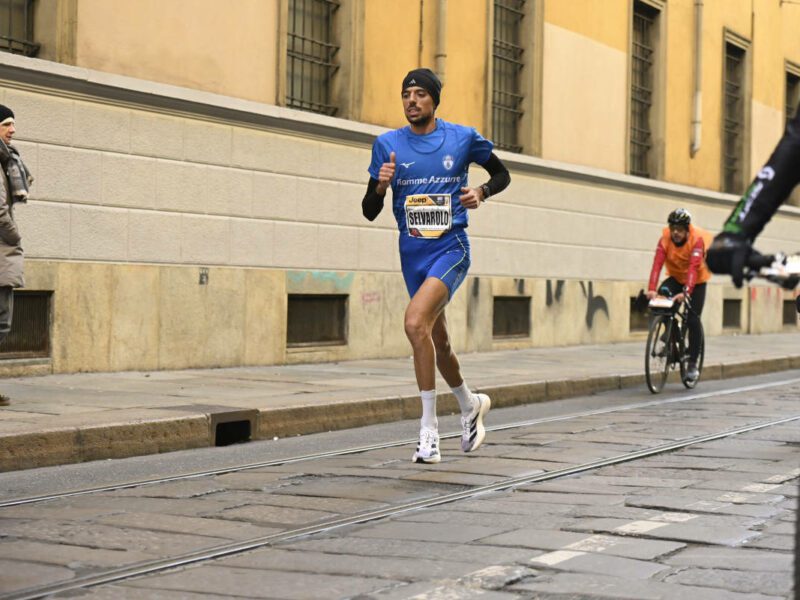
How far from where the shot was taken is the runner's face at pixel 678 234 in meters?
12.5

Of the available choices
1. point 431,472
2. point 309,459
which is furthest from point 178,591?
point 309,459

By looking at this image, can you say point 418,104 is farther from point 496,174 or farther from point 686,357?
point 686,357

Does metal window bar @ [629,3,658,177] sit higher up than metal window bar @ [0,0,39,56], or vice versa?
metal window bar @ [629,3,658,177]

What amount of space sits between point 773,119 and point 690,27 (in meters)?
4.54

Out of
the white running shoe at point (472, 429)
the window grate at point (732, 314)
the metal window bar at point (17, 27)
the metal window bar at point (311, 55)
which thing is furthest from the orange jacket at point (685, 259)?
the window grate at point (732, 314)

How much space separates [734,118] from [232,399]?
17371mm

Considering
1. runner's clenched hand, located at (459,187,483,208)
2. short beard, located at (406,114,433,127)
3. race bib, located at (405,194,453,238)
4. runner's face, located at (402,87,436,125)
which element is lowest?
race bib, located at (405,194,453,238)

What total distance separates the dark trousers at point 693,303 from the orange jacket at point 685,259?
0.32ft

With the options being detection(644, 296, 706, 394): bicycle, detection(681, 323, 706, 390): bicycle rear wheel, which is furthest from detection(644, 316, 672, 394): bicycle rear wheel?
detection(681, 323, 706, 390): bicycle rear wheel

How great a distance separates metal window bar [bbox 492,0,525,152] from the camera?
59.0 feet

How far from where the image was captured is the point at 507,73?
1825 cm

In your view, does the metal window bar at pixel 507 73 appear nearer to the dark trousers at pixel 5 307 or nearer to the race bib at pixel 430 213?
the dark trousers at pixel 5 307

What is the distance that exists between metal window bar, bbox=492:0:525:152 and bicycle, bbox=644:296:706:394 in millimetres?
5452

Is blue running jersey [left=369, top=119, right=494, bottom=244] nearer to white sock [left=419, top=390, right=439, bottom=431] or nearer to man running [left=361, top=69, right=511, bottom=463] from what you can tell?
man running [left=361, top=69, right=511, bottom=463]
